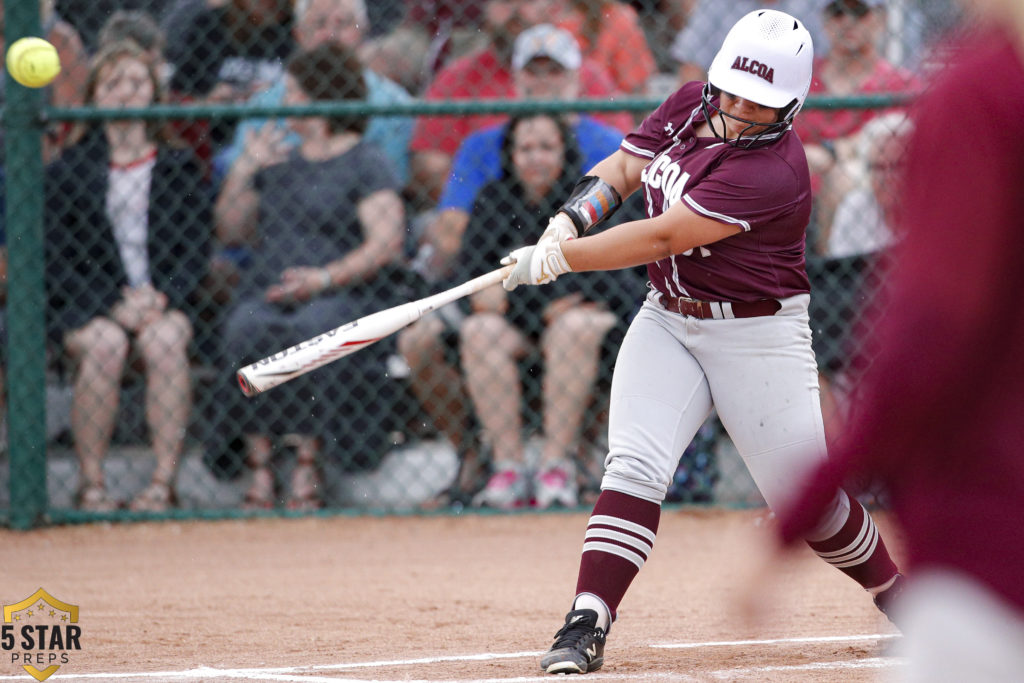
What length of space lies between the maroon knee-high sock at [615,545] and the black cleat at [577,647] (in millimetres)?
81

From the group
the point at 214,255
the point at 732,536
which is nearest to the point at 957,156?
the point at 732,536

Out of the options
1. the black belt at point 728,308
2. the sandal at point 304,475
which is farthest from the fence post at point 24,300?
the black belt at point 728,308

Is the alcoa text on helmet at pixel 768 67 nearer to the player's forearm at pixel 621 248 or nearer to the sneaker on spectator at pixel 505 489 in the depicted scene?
Answer: the player's forearm at pixel 621 248

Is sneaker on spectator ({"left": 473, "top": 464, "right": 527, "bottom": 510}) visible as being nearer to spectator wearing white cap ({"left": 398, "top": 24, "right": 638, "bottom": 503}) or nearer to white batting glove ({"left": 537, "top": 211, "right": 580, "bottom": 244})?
spectator wearing white cap ({"left": 398, "top": 24, "right": 638, "bottom": 503})

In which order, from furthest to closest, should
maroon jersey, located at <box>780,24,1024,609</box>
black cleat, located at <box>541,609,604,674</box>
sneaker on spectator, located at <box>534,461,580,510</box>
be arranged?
1. sneaker on spectator, located at <box>534,461,580,510</box>
2. black cleat, located at <box>541,609,604,674</box>
3. maroon jersey, located at <box>780,24,1024,609</box>

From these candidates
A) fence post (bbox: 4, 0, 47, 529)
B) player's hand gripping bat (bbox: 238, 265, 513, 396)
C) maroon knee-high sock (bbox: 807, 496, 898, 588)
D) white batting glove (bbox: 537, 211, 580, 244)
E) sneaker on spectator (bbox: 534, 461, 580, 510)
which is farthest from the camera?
sneaker on spectator (bbox: 534, 461, 580, 510)

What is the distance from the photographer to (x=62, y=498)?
5.92 meters

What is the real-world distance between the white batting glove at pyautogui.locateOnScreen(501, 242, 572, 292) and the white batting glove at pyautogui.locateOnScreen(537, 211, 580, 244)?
0.10 feet

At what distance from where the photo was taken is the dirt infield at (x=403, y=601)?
11.2ft

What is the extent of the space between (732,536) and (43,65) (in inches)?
140

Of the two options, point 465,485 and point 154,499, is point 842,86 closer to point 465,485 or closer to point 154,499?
point 465,485

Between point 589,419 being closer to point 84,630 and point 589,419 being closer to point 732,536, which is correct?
point 732,536

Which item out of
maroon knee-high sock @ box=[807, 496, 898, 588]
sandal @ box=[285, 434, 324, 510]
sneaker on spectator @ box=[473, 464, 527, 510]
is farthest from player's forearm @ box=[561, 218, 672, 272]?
sandal @ box=[285, 434, 324, 510]

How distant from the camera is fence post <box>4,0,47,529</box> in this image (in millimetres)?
5691
